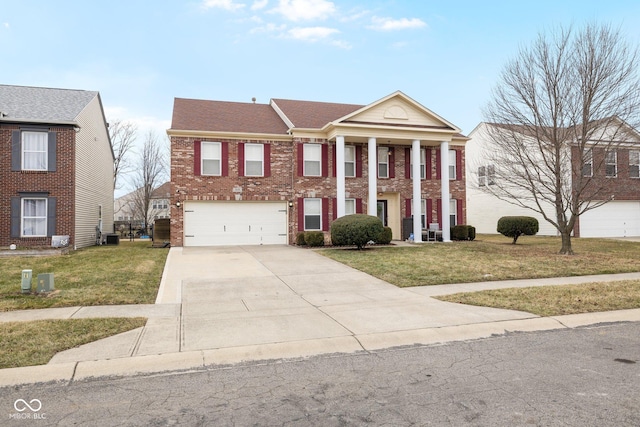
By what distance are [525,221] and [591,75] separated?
297 inches

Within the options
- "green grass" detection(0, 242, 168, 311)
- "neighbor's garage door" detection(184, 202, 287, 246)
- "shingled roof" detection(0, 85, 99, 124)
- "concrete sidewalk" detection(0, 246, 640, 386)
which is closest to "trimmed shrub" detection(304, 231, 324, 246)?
"neighbor's garage door" detection(184, 202, 287, 246)

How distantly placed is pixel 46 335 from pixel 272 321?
10.2ft

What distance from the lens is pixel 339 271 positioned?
11516 millimetres

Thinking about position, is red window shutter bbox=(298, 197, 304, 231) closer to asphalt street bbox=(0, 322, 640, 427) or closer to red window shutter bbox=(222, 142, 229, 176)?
red window shutter bbox=(222, 142, 229, 176)

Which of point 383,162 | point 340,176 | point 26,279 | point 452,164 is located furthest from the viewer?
point 452,164

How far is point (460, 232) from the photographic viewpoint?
69.0 feet

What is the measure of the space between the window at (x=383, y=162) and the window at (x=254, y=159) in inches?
236

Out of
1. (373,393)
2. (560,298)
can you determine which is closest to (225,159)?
(560,298)

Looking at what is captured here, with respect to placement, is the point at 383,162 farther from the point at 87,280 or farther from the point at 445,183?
the point at 87,280

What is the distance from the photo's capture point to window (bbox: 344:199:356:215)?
67.1 ft

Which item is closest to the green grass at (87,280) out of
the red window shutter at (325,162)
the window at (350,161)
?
the red window shutter at (325,162)

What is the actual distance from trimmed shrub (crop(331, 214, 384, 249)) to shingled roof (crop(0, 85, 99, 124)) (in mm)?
11992

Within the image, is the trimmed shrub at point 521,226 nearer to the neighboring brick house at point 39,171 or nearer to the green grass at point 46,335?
the green grass at point 46,335

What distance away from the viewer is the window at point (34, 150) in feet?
55.5
